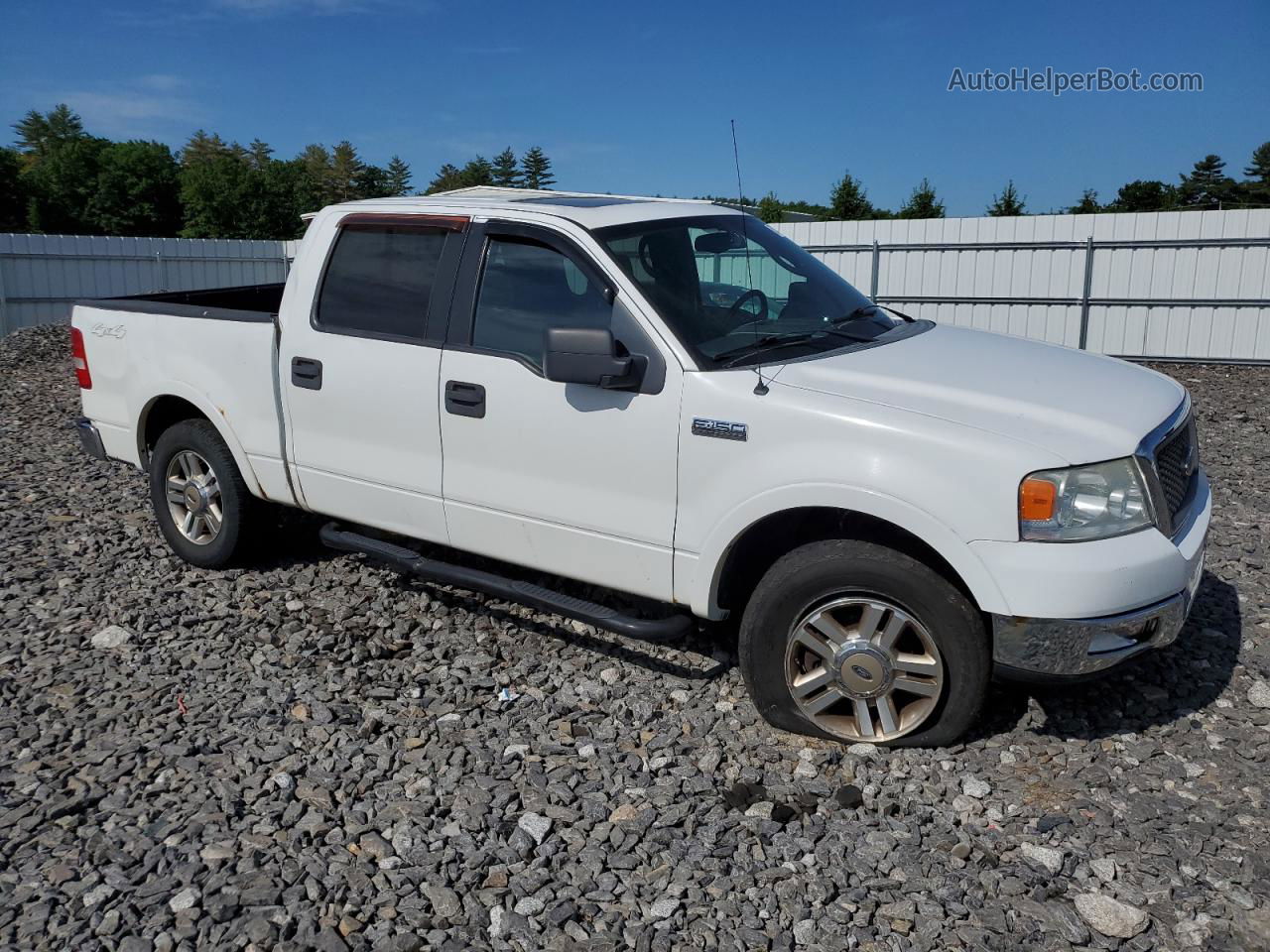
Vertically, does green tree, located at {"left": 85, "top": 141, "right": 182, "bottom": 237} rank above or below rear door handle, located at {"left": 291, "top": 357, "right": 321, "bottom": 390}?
above

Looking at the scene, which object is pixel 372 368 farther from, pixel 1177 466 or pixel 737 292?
pixel 1177 466

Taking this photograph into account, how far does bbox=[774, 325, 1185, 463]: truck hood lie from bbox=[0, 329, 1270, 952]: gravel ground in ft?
4.09

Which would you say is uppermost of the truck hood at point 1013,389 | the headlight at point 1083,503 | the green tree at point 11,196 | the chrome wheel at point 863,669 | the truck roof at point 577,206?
the green tree at point 11,196

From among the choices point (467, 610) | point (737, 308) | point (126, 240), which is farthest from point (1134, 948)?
point (126, 240)

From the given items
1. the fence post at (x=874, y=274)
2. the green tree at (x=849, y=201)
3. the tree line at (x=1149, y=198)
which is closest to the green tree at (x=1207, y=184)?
the tree line at (x=1149, y=198)

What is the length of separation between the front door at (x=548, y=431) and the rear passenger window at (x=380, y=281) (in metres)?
0.25

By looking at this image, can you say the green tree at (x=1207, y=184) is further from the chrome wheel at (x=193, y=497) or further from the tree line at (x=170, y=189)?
the chrome wheel at (x=193, y=497)

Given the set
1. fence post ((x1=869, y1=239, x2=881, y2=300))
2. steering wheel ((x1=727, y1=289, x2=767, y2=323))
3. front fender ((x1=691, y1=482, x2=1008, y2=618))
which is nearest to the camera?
front fender ((x1=691, y1=482, x2=1008, y2=618))

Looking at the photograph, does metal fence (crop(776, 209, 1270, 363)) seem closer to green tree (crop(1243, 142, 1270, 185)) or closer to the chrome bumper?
the chrome bumper

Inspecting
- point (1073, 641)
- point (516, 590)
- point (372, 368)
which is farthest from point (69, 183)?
point (1073, 641)

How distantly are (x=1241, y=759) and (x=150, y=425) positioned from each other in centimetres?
567

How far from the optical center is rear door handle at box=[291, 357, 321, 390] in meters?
4.91

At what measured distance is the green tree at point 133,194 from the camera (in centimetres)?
8995

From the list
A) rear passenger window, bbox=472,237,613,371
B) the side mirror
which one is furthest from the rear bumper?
the side mirror
